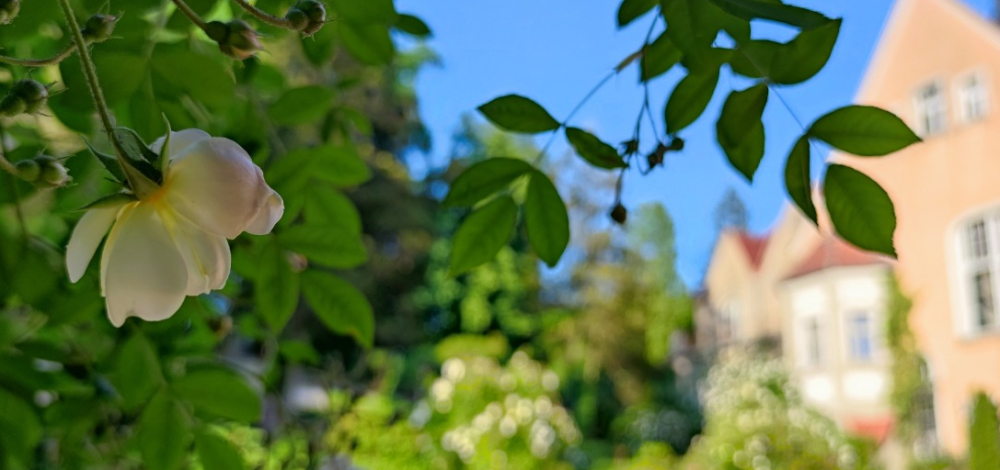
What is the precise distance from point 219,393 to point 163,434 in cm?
4

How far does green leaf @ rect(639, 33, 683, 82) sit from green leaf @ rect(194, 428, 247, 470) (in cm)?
31

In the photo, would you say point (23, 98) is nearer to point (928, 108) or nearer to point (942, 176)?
point (942, 176)

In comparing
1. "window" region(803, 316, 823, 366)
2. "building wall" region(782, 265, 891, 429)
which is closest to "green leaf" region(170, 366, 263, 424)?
"building wall" region(782, 265, 891, 429)

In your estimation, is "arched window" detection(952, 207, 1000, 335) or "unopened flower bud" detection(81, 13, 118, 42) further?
"arched window" detection(952, 207, 1000, 335)

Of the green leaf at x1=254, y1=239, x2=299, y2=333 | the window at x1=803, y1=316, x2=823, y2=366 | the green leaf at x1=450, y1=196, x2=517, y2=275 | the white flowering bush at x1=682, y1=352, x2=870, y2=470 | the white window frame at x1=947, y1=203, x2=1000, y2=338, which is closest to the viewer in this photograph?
the green leaf at x1=450, y1=196, x2=517, y2=275

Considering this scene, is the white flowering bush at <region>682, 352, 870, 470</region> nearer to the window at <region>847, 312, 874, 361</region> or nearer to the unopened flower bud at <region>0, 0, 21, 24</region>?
the window at <region>847, 312, 874, 361</region>

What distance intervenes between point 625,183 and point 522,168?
0.05 metres

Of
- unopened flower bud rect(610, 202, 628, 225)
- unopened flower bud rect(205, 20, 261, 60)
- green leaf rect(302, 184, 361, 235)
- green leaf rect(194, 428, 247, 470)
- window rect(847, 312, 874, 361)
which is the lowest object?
window rect(847, 312, 874, 361)

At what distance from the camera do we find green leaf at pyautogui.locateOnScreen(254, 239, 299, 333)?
561 millimetres

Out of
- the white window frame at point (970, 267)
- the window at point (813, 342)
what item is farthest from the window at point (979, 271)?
the window at point (813, 342)

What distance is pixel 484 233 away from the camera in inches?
18.6

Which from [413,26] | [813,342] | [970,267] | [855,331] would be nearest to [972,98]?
[970,267]

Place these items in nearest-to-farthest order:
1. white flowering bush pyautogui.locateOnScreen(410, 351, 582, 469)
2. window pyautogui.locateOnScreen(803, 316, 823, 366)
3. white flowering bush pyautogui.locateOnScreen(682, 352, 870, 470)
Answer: white flowering bush pyautogui.locateOnScreen(410, 351, 582, 469) < white flowering bush pyautogui.locateOnScreen(682, 352, 870, 470) < window pyautogui.locateOnScreen(803, 316, 823, 366)

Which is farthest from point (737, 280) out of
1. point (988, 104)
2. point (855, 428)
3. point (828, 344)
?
point (988, 104)
